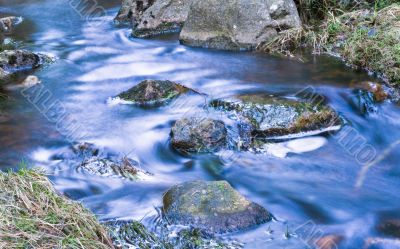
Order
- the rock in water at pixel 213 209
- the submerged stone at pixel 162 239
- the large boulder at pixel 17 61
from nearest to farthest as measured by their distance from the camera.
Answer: the submerged stone at pixel 162 239
the rock in water at pixel 213 209
the large boulder at pixel 17 61

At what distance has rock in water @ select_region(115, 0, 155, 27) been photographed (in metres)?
10.1

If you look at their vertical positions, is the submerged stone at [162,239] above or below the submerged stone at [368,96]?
below

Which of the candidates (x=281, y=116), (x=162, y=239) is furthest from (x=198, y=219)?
(x=281, y=116)

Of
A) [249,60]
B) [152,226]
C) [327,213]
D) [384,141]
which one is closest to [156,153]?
[152,226]

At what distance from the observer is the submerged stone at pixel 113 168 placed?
468 cm

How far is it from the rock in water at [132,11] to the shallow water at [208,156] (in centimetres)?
126

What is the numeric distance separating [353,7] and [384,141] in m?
4.03

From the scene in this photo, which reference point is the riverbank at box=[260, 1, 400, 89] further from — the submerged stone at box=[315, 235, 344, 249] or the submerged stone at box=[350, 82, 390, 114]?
the submerged stone at box=[315, 235, 344, 249]

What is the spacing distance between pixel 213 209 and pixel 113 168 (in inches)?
52.3

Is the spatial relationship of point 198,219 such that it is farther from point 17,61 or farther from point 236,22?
point 17,61

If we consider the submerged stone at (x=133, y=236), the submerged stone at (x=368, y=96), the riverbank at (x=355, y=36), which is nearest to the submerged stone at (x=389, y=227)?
the submerged stone at (x=133, y=236)

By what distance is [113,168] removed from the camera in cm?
477

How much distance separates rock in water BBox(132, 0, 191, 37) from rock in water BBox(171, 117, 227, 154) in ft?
14.9

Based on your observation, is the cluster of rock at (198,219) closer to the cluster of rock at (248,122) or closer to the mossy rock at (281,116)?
the cluster of rock at (248,122)
